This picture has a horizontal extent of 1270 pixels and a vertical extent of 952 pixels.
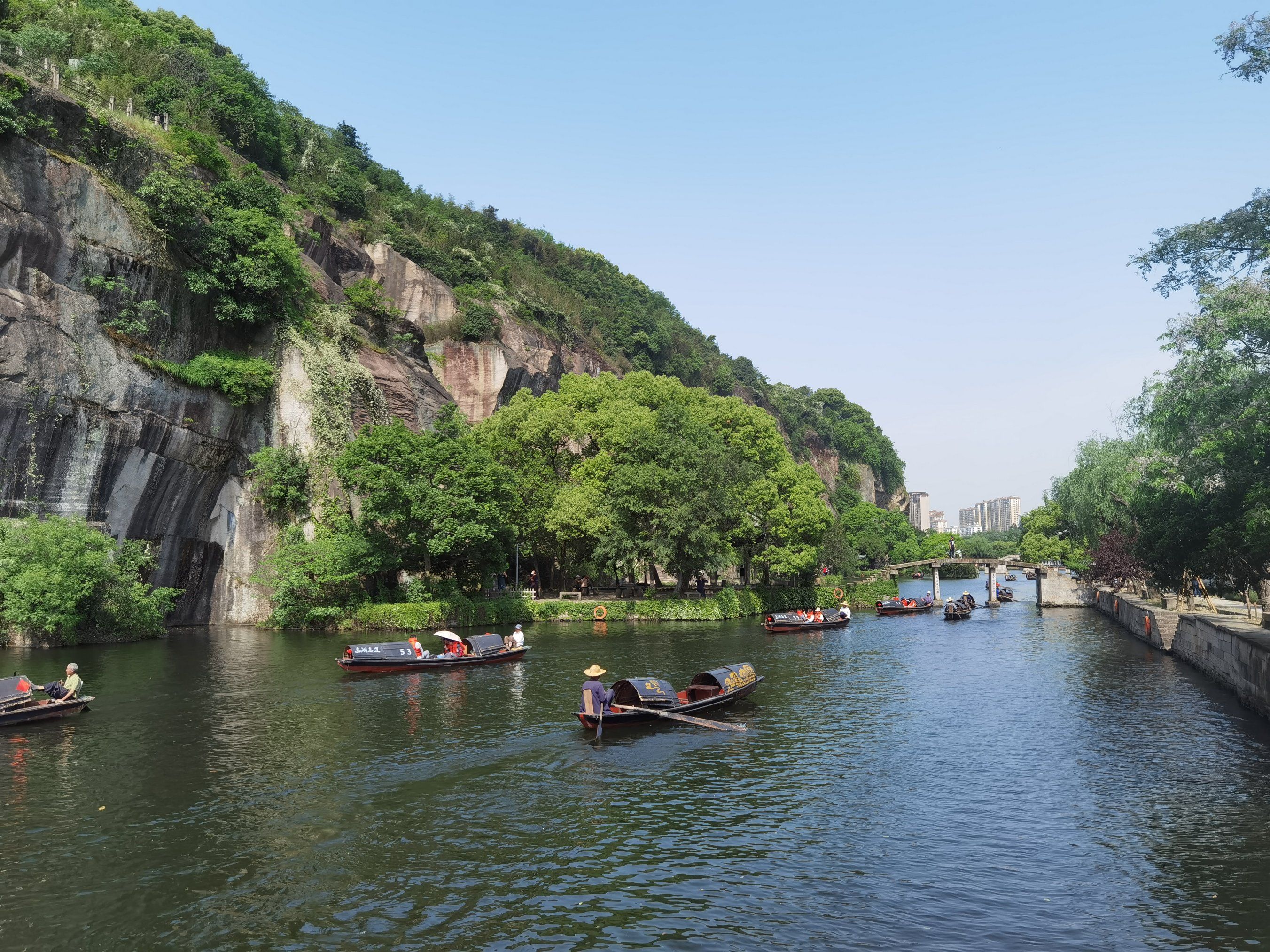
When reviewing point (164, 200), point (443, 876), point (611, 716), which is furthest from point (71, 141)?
point (443, 876)

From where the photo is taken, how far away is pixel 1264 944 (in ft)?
47.2

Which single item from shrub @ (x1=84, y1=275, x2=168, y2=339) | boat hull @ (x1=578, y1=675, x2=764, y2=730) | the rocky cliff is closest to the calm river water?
boat hull @ (x1=578, y1=675, x2=764, y2=730)

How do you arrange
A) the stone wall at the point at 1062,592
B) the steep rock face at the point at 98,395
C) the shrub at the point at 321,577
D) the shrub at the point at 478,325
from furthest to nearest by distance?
the shrub at the point at 478,325 → the stone wall at the point at 1062,592 → the shrub at the point at 321,577 → the steep rock face at the point at 98,395

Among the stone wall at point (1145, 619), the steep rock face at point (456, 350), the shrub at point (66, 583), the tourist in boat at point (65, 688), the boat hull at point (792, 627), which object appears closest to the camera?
the tourist in boat at point (65, 688)

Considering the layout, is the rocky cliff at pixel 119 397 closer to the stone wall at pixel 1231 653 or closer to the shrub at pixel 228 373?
the shrub at pixel 228 373

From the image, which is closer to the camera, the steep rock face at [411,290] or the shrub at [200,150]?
the shrub at [200,150]

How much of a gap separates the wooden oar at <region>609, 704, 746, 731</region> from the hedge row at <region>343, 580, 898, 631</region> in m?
32.3

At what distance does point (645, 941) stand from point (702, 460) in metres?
57.5

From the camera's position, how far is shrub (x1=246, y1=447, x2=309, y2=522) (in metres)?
63.2

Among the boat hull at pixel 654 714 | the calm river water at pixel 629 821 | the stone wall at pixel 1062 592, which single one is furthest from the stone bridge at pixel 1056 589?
the boat hull at pixel 654 714

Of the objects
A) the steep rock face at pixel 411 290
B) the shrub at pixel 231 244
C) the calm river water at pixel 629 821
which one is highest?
the steep rock face at pixel 411 290

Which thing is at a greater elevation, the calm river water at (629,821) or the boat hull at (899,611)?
the boat hull at (899,611)

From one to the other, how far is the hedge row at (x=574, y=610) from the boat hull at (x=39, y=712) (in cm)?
2817

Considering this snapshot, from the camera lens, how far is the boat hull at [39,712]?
29.8 m
